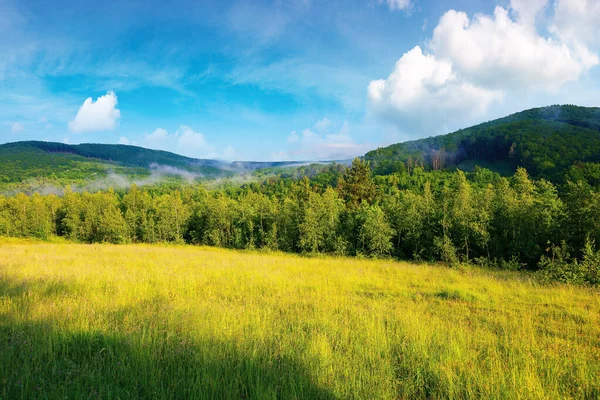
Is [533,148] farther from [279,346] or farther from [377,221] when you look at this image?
[279,346]

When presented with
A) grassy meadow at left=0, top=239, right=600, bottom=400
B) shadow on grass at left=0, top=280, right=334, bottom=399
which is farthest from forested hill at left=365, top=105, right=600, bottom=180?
shadow on grass at left=0, top=280, right=334, bottom=399

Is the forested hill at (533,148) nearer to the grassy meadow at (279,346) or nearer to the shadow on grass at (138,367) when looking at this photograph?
the grassy meadow at (279,346)

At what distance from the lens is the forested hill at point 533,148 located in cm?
11712

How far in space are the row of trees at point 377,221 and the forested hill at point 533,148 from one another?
102116 millimetres

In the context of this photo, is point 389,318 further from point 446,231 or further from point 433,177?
point 433,177

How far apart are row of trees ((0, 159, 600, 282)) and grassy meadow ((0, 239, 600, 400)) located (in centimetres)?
1253

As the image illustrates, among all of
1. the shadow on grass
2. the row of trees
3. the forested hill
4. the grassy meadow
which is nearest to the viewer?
the shadow on grass

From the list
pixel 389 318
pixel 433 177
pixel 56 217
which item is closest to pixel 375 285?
pixel 389 318

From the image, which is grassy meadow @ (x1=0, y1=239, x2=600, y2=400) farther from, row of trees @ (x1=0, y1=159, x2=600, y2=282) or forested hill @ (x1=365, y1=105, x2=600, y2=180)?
forested hill @ (x1=365, y1=105, x2=600, y2=180)

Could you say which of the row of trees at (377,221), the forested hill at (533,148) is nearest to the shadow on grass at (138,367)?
the row of trees at (377,221)

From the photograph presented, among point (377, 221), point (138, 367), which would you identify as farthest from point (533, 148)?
point (138, 367)

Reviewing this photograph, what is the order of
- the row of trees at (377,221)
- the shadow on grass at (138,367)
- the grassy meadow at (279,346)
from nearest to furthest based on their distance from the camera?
the shadow on grass at (138,367) < the grassy meadow at (279,346) < the row of trees at (377,221)

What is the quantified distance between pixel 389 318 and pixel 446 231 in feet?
92.9

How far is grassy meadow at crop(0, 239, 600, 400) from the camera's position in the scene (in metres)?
3.77
